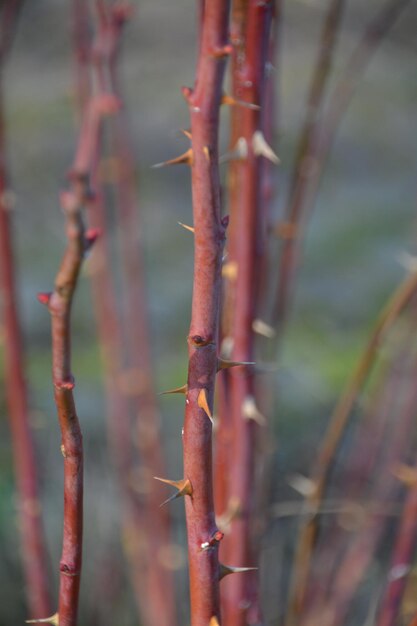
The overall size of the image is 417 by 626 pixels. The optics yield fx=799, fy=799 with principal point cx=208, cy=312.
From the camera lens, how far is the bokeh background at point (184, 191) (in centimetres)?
216

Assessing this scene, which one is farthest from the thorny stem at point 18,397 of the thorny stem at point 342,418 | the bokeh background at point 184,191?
the bokeh background at point 184,191

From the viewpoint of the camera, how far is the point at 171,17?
2.71 meters

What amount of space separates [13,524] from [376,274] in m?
1.37

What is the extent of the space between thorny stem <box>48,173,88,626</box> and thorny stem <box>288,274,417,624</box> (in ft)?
0.89

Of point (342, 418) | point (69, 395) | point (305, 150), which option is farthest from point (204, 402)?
point (305, 150)

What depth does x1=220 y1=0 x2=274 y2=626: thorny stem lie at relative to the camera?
508 mm

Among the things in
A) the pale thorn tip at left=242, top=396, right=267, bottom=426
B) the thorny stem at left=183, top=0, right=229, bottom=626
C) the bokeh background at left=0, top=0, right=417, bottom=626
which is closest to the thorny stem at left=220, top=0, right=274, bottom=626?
the pale thorn tip at left=242, top=396, right=267, bottom=426

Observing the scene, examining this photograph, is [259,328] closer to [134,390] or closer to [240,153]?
[240,153]

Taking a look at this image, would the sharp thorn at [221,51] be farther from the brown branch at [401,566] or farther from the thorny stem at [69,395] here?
the brown branch at [401,566]

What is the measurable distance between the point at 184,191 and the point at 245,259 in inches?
83.2

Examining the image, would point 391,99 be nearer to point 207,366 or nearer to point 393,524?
point 393,524

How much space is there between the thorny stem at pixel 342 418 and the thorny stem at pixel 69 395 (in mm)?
270

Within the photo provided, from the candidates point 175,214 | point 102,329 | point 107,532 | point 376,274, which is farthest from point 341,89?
point 175,214

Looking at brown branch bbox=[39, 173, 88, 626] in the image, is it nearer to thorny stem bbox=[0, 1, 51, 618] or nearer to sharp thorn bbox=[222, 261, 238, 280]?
sharp thorn bbox=[222, 261, 238, 280]
